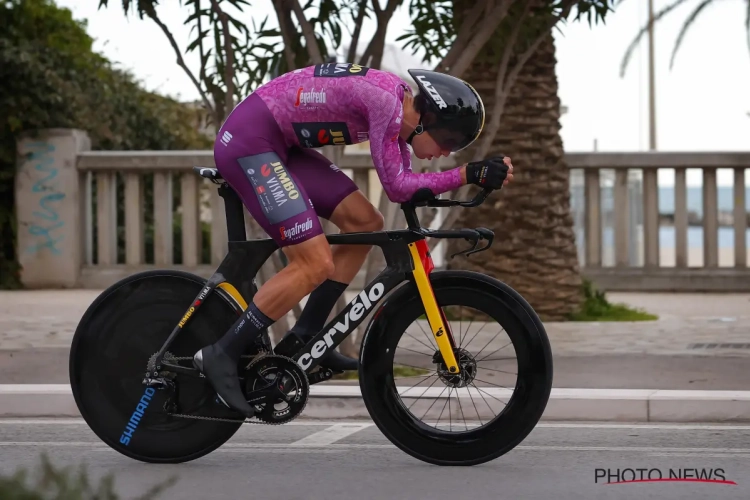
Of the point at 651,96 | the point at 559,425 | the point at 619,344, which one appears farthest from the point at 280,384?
the point at 651,96

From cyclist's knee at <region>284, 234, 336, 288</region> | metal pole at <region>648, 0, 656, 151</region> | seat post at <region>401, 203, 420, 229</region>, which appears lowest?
cyclist's knee at <region>284, 234, 336, 288</region>

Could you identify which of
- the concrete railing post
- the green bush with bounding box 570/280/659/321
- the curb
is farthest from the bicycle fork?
the concrete railing post

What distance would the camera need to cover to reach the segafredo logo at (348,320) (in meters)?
5.32

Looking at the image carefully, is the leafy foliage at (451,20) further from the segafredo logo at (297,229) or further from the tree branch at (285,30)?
the segafredo logo at (297,229)

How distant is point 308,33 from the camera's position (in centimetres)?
798

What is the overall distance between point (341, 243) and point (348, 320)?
0.32 metres

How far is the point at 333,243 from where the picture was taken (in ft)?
17.7

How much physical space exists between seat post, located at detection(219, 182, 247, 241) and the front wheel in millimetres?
681

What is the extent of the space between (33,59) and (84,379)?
952 cm

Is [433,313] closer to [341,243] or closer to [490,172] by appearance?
[341,243]

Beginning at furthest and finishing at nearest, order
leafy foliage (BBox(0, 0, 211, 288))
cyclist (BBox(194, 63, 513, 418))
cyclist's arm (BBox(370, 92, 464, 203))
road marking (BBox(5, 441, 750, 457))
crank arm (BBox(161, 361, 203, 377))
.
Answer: leafy foliage (BBox(0, 0, 211, 288))
road marking (BBox(5, 441, 750, 457))
crank arm (BBox(161, 361, 203, 377))
cyclist (BBox(194, 63, 513, 418))
cyclist's arm (BBox(370, 92, 464, 203))

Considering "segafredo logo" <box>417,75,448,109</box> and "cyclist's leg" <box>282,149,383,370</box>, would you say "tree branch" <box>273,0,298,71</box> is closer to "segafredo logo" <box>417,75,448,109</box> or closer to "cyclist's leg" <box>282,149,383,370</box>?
"cyclist's leg" <box>282,149,383,370</box>

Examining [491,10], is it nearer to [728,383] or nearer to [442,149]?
[728,383]

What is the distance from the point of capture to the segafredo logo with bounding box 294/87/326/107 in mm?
Result: 5195
